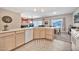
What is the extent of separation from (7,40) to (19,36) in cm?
78

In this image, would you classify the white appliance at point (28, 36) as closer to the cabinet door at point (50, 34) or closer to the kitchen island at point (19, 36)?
the kitchen island at point (19, 36)

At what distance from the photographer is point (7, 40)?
2545 millimetres

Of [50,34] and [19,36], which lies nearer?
[19,36]

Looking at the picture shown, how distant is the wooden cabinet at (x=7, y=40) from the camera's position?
2324 mm

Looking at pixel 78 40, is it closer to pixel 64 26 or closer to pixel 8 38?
pixel 64 26

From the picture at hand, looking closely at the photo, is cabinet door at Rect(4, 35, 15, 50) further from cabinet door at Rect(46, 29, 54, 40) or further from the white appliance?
cabinet door at Rect(46, 29, 54, 40)

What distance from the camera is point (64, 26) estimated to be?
1.67 meters

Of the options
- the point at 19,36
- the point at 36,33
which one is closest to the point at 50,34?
the point at 36,33

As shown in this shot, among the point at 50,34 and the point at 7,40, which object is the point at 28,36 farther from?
the point at 7,40

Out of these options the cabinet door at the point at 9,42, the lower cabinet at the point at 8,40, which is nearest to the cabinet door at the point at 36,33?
the lower cabinet at the point at 8,40

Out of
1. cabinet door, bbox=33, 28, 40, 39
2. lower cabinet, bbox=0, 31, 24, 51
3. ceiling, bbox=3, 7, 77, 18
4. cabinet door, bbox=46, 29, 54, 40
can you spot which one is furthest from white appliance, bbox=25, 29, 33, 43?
ceiling, bbox=3, 7, 77, 18
